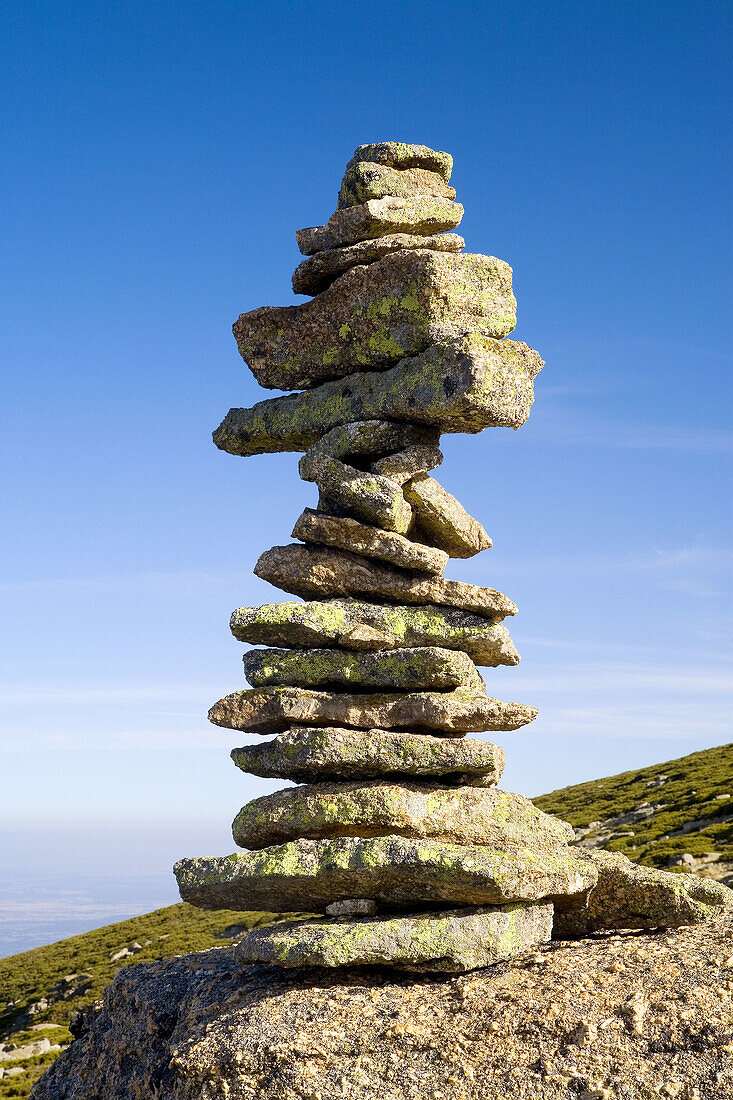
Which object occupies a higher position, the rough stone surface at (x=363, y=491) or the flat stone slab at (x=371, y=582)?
the rough stone surface at (x=363, y=491)

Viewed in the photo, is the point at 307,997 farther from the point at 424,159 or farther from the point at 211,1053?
the point at 424,159

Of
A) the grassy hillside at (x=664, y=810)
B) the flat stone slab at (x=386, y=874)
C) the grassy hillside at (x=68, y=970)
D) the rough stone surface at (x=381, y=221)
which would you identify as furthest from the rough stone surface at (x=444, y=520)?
the grassy hillside at (x=68, y=970)

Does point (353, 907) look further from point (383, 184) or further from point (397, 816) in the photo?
point (383, 184)

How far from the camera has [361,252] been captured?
58.5ft

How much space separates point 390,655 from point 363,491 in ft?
9.24

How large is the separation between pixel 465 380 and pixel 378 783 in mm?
6794

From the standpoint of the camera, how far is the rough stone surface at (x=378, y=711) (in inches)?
626

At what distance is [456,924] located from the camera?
13.7 meters

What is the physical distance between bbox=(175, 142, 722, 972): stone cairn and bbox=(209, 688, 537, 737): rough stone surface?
0.04m

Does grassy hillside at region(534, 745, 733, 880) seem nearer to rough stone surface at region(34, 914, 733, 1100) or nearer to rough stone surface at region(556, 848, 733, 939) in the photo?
rough stone surface at region(556, 848, 733, 939)

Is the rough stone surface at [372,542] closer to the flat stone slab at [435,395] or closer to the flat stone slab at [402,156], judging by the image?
the flat stone slab at [435,395]

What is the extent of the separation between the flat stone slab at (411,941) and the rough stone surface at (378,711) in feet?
10.1

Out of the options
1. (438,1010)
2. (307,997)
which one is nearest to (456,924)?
(438,1010)

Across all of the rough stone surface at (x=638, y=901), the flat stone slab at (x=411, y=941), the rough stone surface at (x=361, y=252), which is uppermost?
the rough stone surface at (x=361, y=252)
